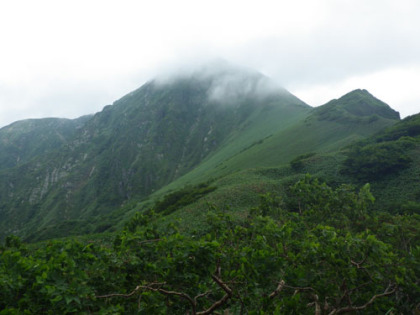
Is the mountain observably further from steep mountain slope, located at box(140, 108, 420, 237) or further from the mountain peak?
steep mountain slope, located at box(140, 108, 420, 237)

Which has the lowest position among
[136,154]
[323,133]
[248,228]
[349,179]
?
[349,179]

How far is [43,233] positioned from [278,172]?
8124cm

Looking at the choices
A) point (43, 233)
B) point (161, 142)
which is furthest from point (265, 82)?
→ point (43, 233)

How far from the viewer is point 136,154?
552ft

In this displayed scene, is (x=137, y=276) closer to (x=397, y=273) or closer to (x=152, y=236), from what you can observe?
(x=152, y=236)

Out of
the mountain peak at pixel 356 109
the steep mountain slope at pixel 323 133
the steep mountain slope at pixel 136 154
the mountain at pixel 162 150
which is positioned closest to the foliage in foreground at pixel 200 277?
the steep mountain slope at pixel 323 133

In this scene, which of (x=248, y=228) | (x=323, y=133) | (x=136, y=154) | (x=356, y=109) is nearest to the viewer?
(x=248, y=228)

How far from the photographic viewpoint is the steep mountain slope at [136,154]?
133m

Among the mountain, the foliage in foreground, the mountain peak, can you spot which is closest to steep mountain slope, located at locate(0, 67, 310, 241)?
the mountain

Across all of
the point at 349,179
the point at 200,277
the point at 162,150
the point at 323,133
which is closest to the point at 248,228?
the point at 200,277

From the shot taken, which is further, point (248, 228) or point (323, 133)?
point (323, 133)

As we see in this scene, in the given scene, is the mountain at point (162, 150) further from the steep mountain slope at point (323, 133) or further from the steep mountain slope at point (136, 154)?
the steep mountain slope at point (136, 154)

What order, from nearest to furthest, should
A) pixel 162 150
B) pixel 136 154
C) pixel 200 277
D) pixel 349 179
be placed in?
pixel 200 277, pixel 349 179, pixel 162 150, pixel 136 154

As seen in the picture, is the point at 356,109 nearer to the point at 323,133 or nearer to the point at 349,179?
the point at 323,133
